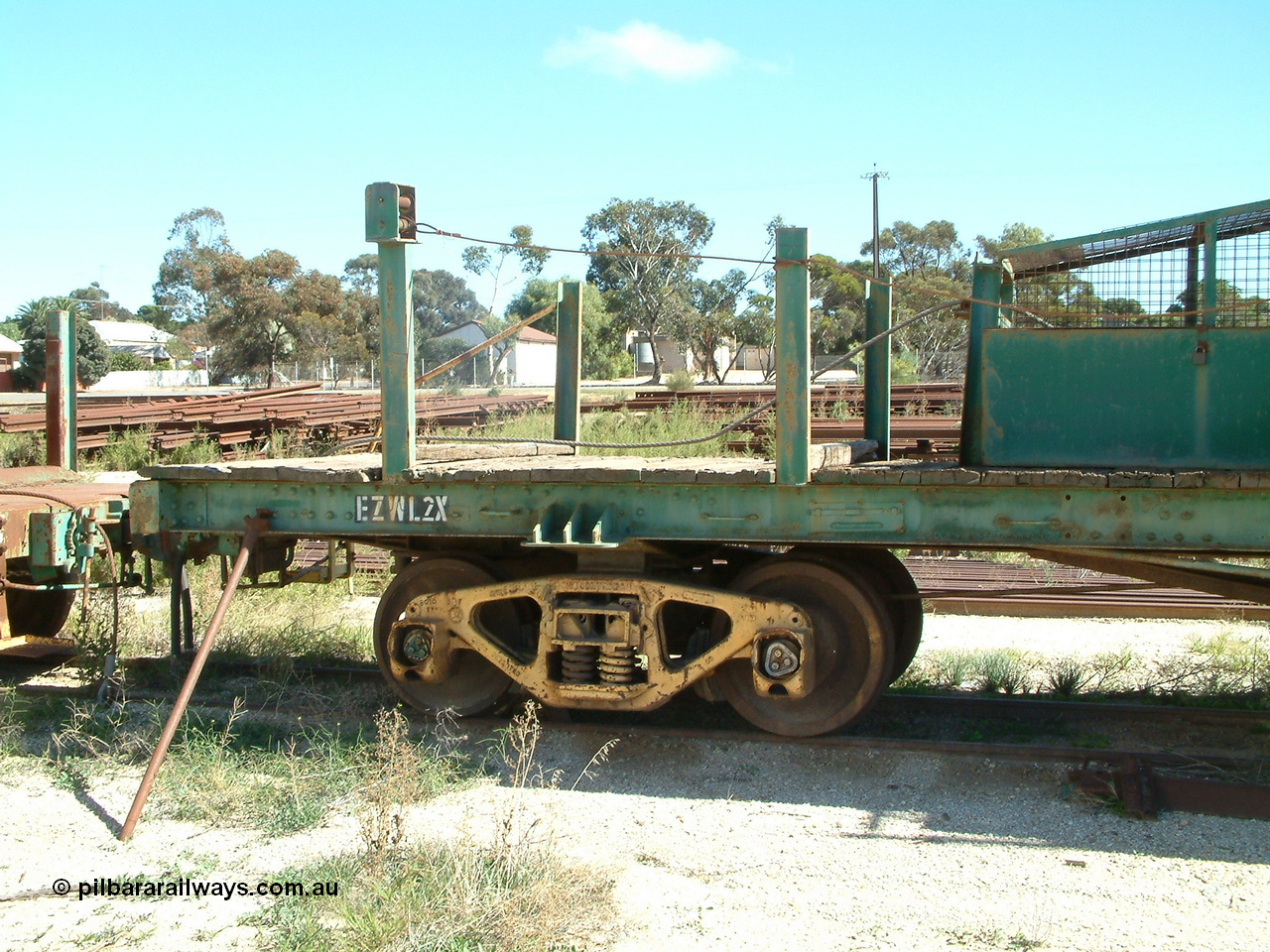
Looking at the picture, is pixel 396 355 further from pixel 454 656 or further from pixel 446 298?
pixel 446 298

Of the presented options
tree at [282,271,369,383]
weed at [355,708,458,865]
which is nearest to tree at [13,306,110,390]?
tree at [282,271,369,383]

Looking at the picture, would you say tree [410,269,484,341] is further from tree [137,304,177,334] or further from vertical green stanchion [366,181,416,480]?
vertical green stanchion [366,181,416,480]

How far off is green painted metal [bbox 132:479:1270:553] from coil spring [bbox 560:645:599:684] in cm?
66

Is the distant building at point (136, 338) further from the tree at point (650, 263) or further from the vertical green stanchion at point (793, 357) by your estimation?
the vertical green stanchion at point (793, 357)

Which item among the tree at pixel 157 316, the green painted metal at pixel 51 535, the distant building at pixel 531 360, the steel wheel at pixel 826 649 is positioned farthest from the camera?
the tree at pixel 157 316

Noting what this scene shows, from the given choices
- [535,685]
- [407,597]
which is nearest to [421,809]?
[535,685]

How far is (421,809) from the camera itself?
4691 mm

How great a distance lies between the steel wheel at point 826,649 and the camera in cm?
539

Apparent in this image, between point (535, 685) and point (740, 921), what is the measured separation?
2085mm

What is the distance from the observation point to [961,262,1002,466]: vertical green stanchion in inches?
210

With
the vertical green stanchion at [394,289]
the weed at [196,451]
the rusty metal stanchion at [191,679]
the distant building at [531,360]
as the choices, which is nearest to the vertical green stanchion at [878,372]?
the vertical green stanchion at [394,289]

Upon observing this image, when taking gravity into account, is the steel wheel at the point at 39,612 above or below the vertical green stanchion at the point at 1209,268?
below

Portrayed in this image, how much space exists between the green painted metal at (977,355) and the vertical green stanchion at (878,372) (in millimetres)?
1104

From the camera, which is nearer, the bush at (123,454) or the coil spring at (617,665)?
the coil spring at (617,665)
